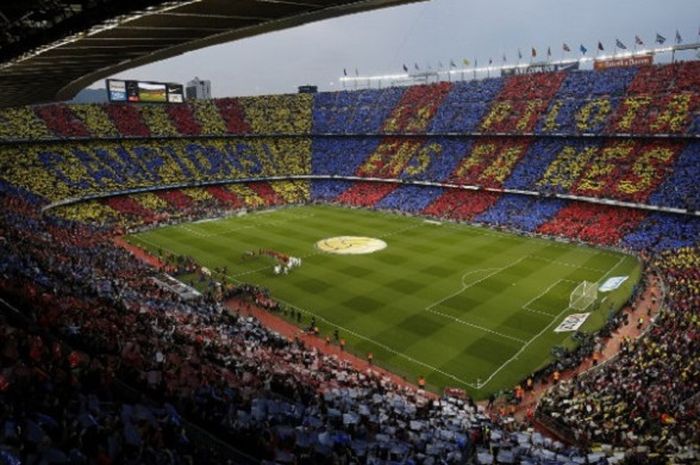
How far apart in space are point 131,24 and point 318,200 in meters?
58.7

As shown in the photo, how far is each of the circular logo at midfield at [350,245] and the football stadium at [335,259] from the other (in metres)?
0.43

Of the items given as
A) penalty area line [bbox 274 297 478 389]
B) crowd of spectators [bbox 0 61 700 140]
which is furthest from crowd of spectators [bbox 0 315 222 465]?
crowd of spectators [bbox 0 61 700 140]

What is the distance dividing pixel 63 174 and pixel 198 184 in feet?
49.5

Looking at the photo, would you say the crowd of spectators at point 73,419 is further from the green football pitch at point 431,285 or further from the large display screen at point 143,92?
the large display screen at point 143,92

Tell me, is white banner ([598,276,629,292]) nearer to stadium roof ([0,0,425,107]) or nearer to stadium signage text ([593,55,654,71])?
stadium roof ([0,0,425,107])

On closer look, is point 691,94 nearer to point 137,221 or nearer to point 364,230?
point 364,230

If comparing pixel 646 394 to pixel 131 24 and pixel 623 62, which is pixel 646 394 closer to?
pixel 131 24

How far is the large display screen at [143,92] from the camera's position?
7050 centimetres

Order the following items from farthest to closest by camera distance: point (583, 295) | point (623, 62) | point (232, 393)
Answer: point (623, 62) → point (583, 295) → point (232, 393)

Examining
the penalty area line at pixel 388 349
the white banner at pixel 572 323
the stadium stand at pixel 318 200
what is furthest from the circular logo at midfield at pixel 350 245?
the white banner at pixel 572 323

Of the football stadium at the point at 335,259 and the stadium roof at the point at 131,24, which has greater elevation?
the stadium roof at the point at 131,24

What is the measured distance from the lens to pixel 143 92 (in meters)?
74.1

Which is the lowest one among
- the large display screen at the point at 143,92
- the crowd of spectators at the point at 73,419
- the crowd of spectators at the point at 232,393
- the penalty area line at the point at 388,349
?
the penalty area line at the point at 388,349

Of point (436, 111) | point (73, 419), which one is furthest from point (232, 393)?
point (436, 111)
